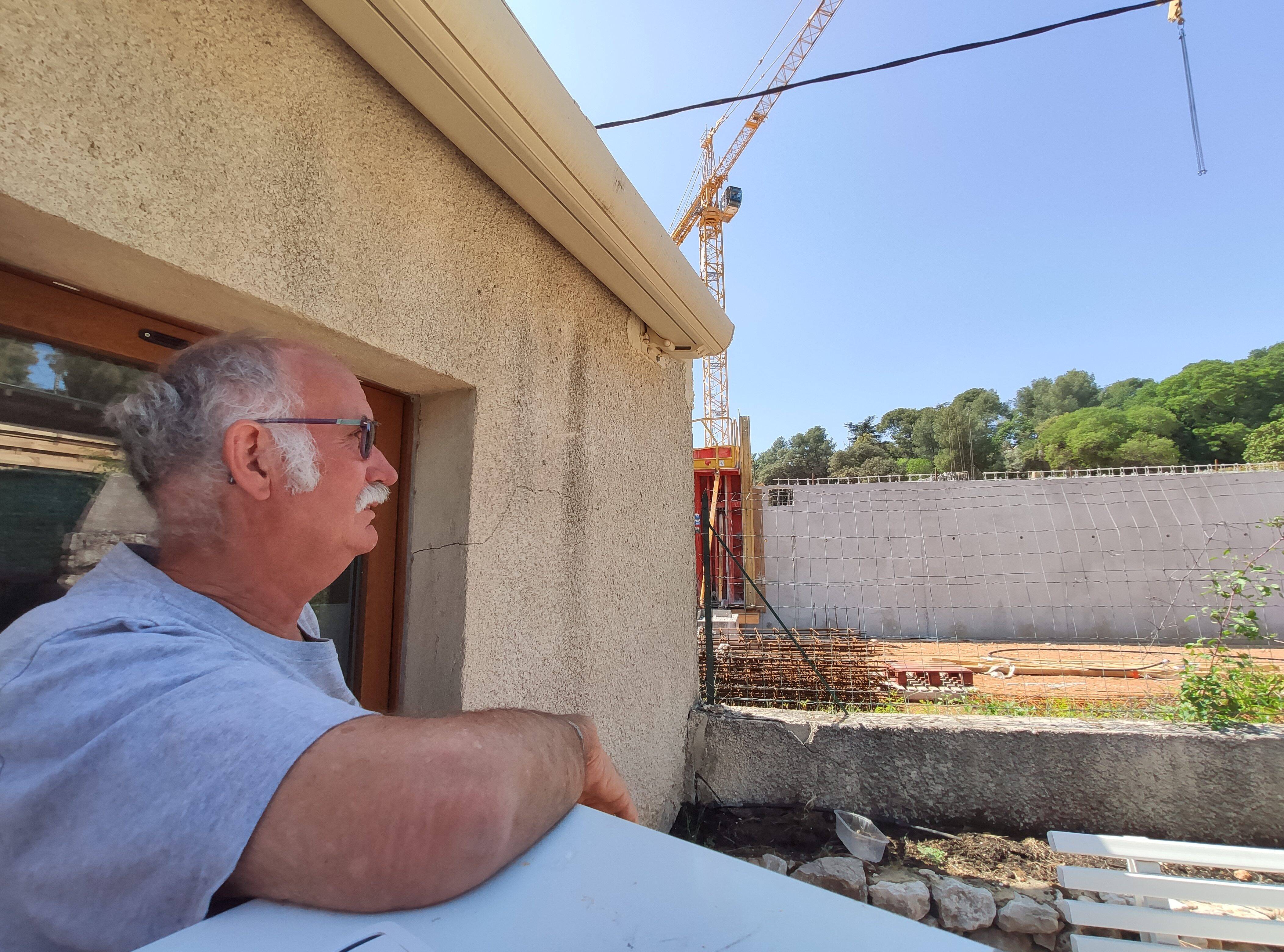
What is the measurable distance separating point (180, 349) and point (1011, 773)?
371 cm

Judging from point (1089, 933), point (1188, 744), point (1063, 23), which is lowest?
point (1089, 933)

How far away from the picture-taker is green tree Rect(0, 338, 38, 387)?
44.9 inches

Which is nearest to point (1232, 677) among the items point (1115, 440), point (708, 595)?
point (708, 595)

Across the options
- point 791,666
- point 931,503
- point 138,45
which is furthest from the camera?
point 931,503

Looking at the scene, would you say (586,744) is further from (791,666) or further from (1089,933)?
(791,666)

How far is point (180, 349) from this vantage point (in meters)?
1.37

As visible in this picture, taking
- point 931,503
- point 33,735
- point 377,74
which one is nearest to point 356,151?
point 377,74

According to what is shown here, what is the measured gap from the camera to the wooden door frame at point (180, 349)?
1.16 meters

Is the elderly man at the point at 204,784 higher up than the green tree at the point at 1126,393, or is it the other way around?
the green tree at the point at 1126,393

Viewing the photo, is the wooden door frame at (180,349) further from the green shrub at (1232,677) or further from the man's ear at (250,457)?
the green shrub at (1232,677)

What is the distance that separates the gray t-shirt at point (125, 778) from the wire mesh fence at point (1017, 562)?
30.0ft

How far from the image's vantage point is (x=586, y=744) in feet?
2.82

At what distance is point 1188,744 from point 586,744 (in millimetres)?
3506

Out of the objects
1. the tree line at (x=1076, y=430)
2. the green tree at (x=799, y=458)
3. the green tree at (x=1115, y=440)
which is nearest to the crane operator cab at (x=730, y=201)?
the tree line at (x=1076, y=430)
